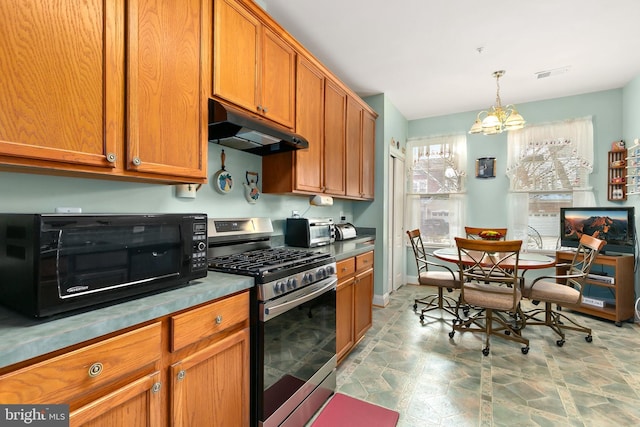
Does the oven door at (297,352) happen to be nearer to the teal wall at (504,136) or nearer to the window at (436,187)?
the window at (436,187)

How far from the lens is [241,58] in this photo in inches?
68.0

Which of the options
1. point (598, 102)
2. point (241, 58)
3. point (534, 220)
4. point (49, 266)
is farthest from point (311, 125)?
point (598, 102)

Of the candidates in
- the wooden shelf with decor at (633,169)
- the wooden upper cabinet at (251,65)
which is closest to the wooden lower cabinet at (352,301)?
the wooden upper cabinet at (251,65)

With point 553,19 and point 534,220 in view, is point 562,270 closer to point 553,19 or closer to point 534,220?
point 534,220

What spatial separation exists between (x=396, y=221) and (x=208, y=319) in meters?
3.57

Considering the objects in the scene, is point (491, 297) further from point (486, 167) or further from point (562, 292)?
point (486, 167)

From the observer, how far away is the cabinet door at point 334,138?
2.69m

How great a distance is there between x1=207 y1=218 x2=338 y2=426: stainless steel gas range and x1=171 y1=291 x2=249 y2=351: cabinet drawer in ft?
0.28

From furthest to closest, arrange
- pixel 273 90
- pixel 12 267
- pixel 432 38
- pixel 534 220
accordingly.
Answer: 1. pixel 534 220
2. pixel 432 38
3. pixel 273 90
4. pixel 12 267

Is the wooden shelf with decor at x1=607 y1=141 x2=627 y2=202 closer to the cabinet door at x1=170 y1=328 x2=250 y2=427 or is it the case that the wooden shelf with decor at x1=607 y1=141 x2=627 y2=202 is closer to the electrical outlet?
the cabinet door at x1=170 y1=328 x2=250 y2=427

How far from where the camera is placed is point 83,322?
0.84 metres

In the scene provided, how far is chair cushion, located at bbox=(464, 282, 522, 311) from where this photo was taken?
246 centimetres

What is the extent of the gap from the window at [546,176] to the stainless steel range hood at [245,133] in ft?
11.6

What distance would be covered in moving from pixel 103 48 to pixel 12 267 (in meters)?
0.82
